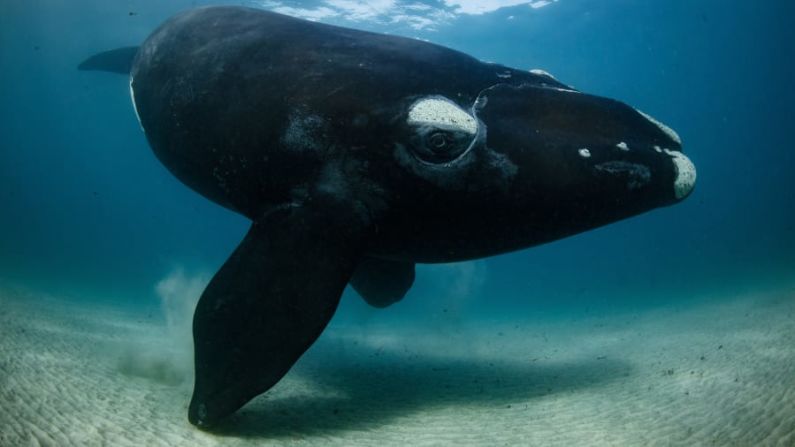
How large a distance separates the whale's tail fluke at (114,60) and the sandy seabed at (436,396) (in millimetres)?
7121

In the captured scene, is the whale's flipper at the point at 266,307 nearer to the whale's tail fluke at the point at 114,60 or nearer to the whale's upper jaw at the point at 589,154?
the whale's upper jaw at the point at 589,154

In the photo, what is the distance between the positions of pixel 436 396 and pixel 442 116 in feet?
13.9

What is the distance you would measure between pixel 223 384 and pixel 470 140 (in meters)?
3.54

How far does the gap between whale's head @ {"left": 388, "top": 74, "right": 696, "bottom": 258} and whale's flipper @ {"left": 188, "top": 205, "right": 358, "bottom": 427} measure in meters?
1.18

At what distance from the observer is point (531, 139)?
4824 mm

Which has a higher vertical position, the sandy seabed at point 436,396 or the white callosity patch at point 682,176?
the white callosity patch at point 682,176

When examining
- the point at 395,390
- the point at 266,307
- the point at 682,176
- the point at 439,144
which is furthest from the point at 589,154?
the point at 395,390

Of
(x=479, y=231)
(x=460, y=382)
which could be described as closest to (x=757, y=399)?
(x=479, y=231)

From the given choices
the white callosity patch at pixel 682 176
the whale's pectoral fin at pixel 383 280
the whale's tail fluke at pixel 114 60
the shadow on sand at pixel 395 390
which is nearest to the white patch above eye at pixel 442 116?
the white callosity patch at pixel 682 176

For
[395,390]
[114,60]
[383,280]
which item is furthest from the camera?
[114,60]

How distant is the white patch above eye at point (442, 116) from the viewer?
4781 millimetres

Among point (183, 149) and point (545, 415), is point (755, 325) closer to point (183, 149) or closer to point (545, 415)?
point (545, 415)

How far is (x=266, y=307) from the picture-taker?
4680 millimetres

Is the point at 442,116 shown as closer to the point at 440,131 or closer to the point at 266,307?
the point at 440,131
